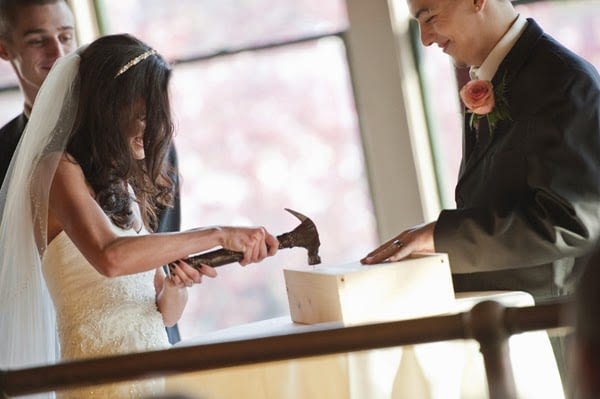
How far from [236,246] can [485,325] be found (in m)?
1.69

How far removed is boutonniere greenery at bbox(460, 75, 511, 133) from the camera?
11.1ft

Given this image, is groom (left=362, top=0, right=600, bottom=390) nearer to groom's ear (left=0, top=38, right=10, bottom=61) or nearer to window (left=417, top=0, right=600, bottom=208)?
window (left=417, top=0, right=600, bottom=208)

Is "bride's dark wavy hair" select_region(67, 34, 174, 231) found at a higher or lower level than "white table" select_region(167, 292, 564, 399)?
higher

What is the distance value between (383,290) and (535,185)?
559 millimetres

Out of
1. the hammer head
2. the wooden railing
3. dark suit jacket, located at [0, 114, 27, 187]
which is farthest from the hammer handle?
the wooden railing

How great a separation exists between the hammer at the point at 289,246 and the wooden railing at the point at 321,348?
143 centimetres

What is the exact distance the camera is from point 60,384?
6.07 feet

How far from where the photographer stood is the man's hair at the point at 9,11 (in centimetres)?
432

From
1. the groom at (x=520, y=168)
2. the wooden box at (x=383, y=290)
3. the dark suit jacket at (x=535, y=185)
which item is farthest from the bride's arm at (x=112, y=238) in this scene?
the dark suit jacket at (x=535, y=185)

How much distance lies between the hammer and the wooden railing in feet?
4.68

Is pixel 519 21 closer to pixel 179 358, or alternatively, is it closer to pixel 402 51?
pixel 402 51

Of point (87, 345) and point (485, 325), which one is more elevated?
point (485, 325)

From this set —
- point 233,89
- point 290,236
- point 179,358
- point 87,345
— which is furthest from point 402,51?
point 179,358

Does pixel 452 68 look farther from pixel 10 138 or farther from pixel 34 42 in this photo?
pixel 10 138
